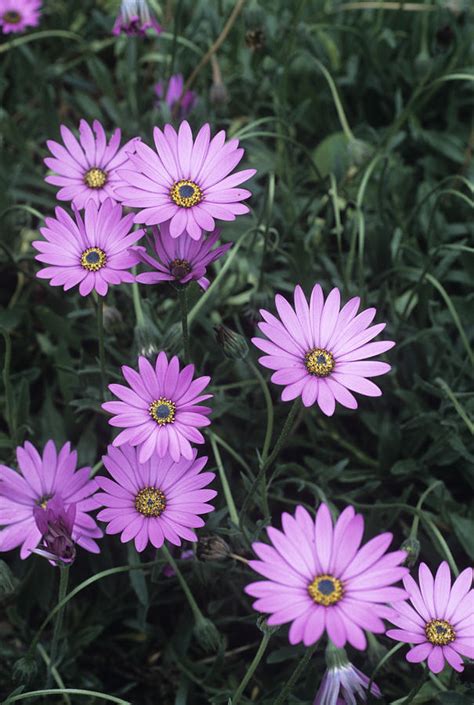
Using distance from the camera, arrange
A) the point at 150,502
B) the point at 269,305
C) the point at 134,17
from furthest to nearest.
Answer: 1. the point at 134,17
2. the point at 269,305
3. the point at 150,502

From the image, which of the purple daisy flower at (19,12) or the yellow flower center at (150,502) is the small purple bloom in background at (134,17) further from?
the yellow flower center at (150,502)

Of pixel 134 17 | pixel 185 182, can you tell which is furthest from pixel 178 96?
pixel 185 182

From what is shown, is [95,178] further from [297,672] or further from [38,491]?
[297,672]

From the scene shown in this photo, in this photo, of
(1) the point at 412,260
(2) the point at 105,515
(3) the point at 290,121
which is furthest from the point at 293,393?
(3) the point at 290,121

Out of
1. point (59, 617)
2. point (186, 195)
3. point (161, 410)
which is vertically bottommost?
point (59, 617)

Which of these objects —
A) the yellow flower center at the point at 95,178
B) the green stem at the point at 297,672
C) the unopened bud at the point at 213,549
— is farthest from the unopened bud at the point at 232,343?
the green stem at the point at 297,672

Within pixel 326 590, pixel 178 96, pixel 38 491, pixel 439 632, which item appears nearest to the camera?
pixel 326 590

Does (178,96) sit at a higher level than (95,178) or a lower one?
higher

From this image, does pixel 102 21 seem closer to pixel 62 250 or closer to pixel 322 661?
pixel 62 250
